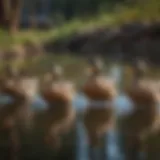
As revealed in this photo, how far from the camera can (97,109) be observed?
11.4 feet

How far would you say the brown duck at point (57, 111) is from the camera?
116 inches

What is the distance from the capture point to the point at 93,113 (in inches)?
134

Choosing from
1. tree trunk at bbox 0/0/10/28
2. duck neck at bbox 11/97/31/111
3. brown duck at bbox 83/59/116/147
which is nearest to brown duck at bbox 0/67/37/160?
duck neck at bbox 11/97/31/111

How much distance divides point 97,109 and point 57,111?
222mm

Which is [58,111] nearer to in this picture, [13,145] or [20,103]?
[20,103]

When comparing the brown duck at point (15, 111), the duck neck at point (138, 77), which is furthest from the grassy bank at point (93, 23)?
the brown duck at point (15, 111)

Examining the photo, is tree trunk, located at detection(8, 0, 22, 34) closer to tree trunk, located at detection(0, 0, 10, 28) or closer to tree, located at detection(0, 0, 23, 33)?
tree, located at detection(0, 0, 23, 33)

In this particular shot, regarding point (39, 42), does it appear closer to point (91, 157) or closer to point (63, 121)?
point (63, 121)

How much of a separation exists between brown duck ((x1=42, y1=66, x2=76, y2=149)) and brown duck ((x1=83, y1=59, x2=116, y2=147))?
0.09 metres

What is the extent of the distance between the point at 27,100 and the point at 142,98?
66cm

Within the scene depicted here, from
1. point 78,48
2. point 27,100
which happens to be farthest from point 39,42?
point 27,100

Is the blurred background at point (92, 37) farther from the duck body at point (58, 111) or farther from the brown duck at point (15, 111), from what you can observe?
the duck body at point (58, 111)

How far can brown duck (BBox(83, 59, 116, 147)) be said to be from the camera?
2988 millimetres

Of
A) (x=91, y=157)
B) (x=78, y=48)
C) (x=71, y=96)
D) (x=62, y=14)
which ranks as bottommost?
(x=91, y=157)
